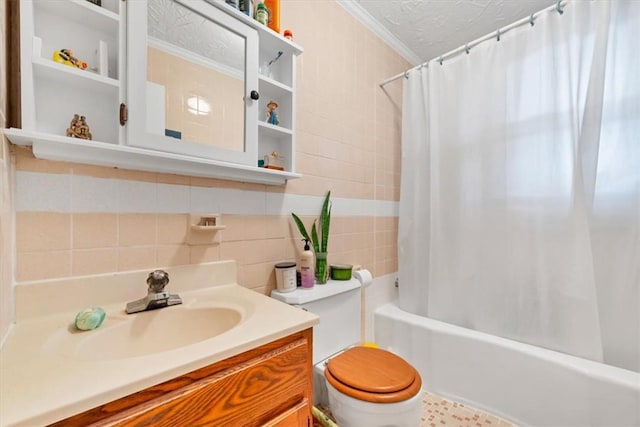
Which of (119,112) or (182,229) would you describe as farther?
(182,229)

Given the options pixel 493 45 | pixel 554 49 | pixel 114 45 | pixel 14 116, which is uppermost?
pixel 493 45

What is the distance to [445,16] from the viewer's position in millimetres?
1642

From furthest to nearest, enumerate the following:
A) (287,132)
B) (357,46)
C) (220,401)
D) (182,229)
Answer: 1. (357,46)
2. (287,132)
3. (182,229)
4. (220,401)

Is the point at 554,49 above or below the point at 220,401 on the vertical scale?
above

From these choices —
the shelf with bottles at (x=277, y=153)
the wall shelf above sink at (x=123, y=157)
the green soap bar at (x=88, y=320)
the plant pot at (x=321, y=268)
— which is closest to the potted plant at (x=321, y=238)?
the plant pot at (x=321, y=268)

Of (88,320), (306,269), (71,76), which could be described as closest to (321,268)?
(306,269)

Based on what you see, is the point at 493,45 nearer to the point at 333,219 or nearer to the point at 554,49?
the point at 554,49

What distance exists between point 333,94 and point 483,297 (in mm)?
1414

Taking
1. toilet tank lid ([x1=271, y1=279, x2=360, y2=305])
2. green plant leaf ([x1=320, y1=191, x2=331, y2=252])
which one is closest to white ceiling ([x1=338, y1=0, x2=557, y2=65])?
green plant leaf ([x1=320, y1=191, x2=331, y2=252])

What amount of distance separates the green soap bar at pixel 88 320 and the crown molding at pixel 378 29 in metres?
1.84

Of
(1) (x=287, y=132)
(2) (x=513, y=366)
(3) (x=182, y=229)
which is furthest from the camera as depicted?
(2) (x=513, y=366)

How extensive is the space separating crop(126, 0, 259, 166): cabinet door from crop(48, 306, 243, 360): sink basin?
0.51m

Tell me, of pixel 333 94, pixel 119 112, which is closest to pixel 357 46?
pixel 333 94

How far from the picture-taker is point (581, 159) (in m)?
1.22
